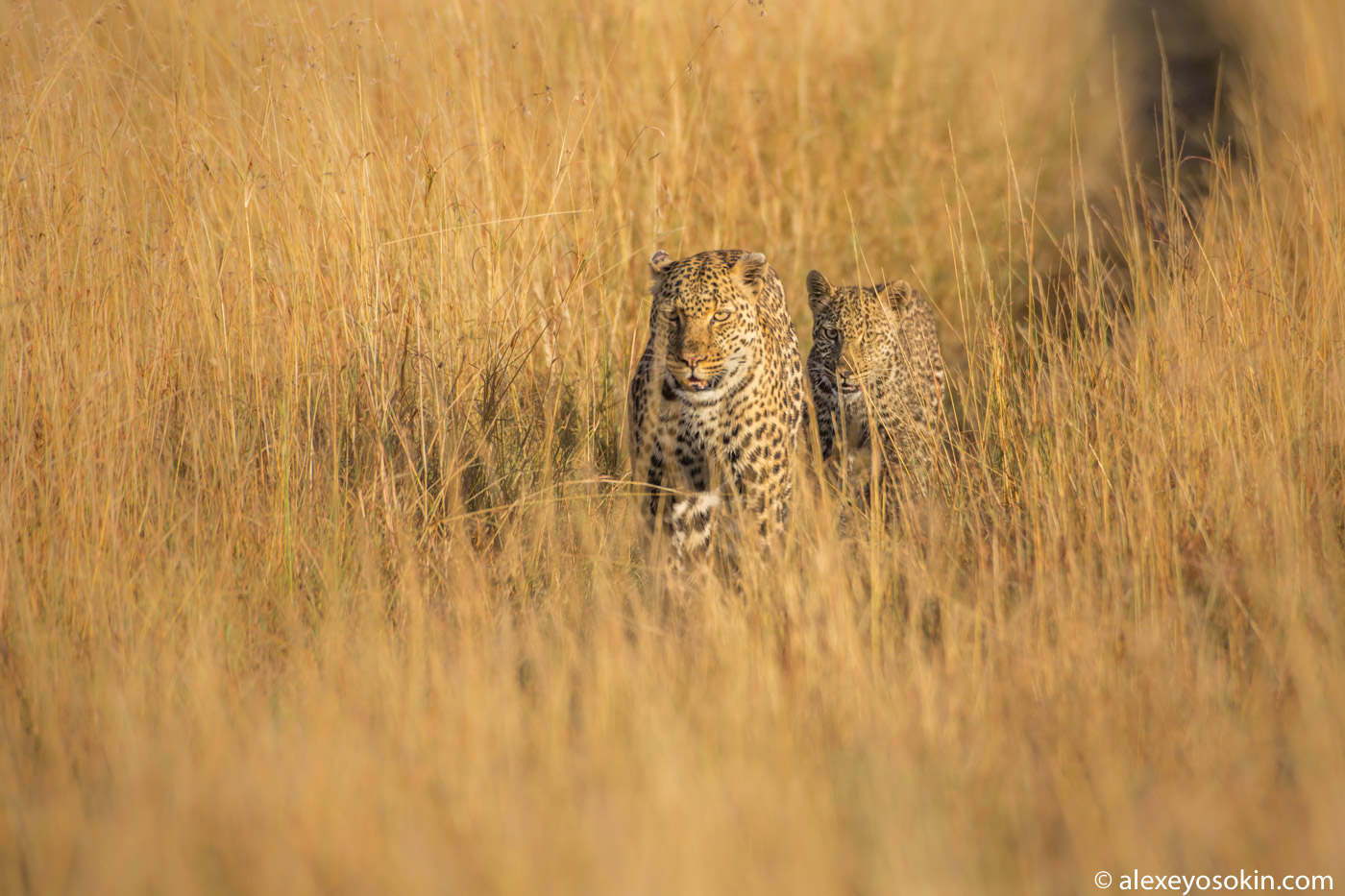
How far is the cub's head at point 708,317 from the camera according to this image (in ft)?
13.6

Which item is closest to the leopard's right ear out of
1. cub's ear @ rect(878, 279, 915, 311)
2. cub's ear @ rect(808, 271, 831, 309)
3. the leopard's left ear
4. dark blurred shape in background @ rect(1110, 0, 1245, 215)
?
cub's ear @ rect(808, 271, 831, 309)

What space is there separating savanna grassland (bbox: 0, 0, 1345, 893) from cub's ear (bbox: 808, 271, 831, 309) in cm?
103

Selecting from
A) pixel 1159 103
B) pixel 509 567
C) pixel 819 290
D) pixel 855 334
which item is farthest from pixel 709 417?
pixel 1159 103

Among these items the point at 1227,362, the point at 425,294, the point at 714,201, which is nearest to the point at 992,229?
the point at 714,201

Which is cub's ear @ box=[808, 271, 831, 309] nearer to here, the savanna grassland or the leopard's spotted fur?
the savanna grassland

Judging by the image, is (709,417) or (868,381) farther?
(868,381)

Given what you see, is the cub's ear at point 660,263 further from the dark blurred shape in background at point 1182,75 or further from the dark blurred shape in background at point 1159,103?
the dark blurred shape in background at point 1182,75

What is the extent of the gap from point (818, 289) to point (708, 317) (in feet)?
5.62

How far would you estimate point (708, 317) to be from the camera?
4238mm

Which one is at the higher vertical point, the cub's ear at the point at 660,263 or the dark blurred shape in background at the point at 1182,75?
the dark blurred shape in background at the point at 1182,75

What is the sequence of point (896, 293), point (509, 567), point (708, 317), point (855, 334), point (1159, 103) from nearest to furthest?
point (509, 567), point (708, 317), point (855, 334), point (896, 293), point (1159, 103)

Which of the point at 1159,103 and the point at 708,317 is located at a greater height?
the point at 1159,103

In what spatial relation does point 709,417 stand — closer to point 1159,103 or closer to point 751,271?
point 751,271

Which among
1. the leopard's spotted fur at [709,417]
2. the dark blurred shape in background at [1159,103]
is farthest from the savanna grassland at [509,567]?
the dark blurred shape in background at [1159,103]
